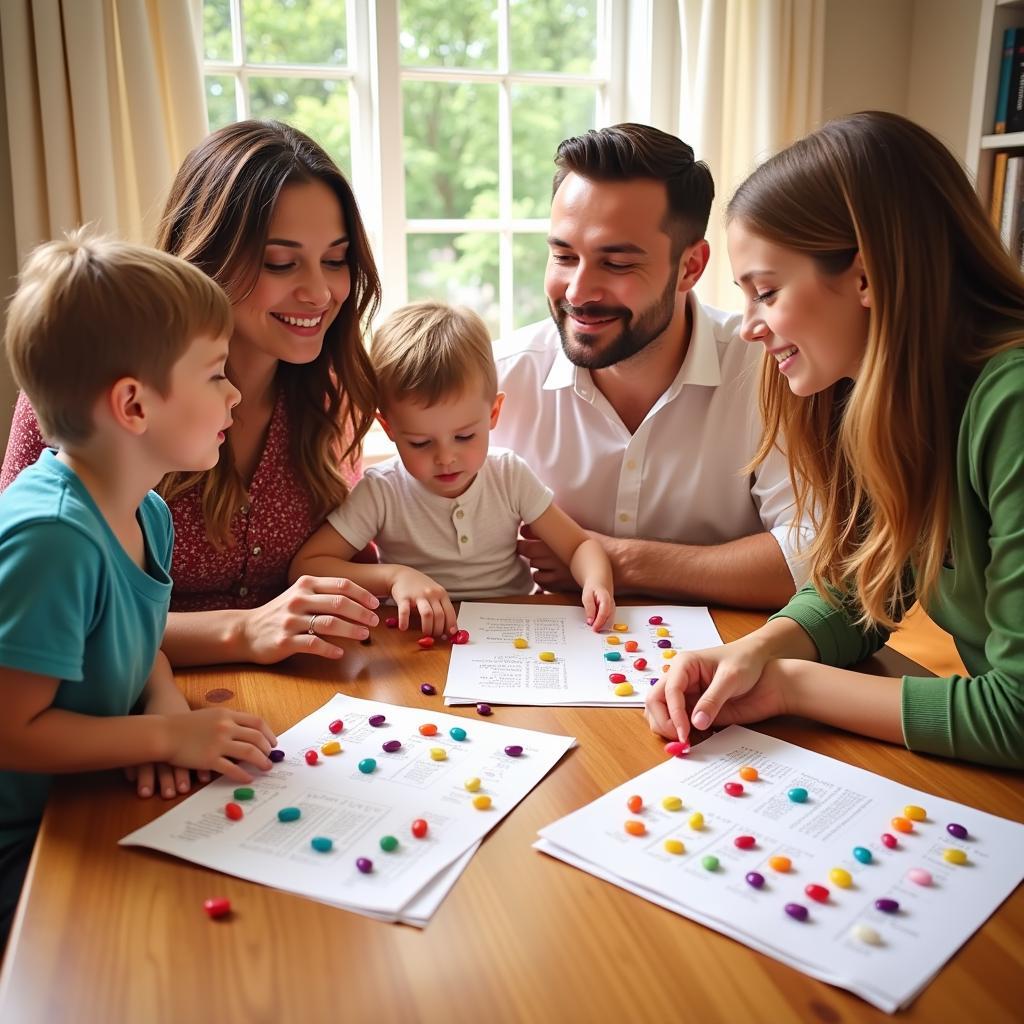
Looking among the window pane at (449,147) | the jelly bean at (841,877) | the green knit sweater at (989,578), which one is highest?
the window pane at (449,147)

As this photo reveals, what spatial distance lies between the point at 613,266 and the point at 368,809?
131 cm

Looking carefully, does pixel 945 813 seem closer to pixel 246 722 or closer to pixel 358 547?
pixel 246 722

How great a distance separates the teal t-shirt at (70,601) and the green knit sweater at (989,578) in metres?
0.91

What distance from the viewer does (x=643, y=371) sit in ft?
6.70

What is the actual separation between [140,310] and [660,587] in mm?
962

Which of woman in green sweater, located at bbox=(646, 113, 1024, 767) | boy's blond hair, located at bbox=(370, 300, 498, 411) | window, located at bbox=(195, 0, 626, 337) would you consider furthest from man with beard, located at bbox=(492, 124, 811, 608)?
window, located at bbox=(195, 0, 626, 337)

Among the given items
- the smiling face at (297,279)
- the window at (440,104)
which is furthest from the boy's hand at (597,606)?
the window at (440,104)

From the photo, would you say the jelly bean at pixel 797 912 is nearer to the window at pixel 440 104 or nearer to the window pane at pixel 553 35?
the window at pixel 440 104

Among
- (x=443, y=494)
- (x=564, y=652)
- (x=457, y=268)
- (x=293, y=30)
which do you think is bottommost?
(x=564, y=652)

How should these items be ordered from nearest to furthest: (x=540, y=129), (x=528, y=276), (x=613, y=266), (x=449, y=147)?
(x=613, y=266) → (x=449, y=147) → (x=540, y=129) → (x=528, y=276)

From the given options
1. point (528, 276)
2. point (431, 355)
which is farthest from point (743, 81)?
point (431, 355)

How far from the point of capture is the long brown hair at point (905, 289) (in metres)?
1.16

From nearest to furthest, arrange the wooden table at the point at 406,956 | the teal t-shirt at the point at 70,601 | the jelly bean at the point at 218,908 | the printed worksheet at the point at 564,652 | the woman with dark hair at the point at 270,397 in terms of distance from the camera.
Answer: the wooden table at the point at 406,956 < the jelly bean at the point at 218,908 < the teal t-shirt at the point at 70,601 < the printed worksheet at the point at 564,652 < the woman with dark hair at the point at 270,397

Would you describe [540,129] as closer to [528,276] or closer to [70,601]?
[528,276]
